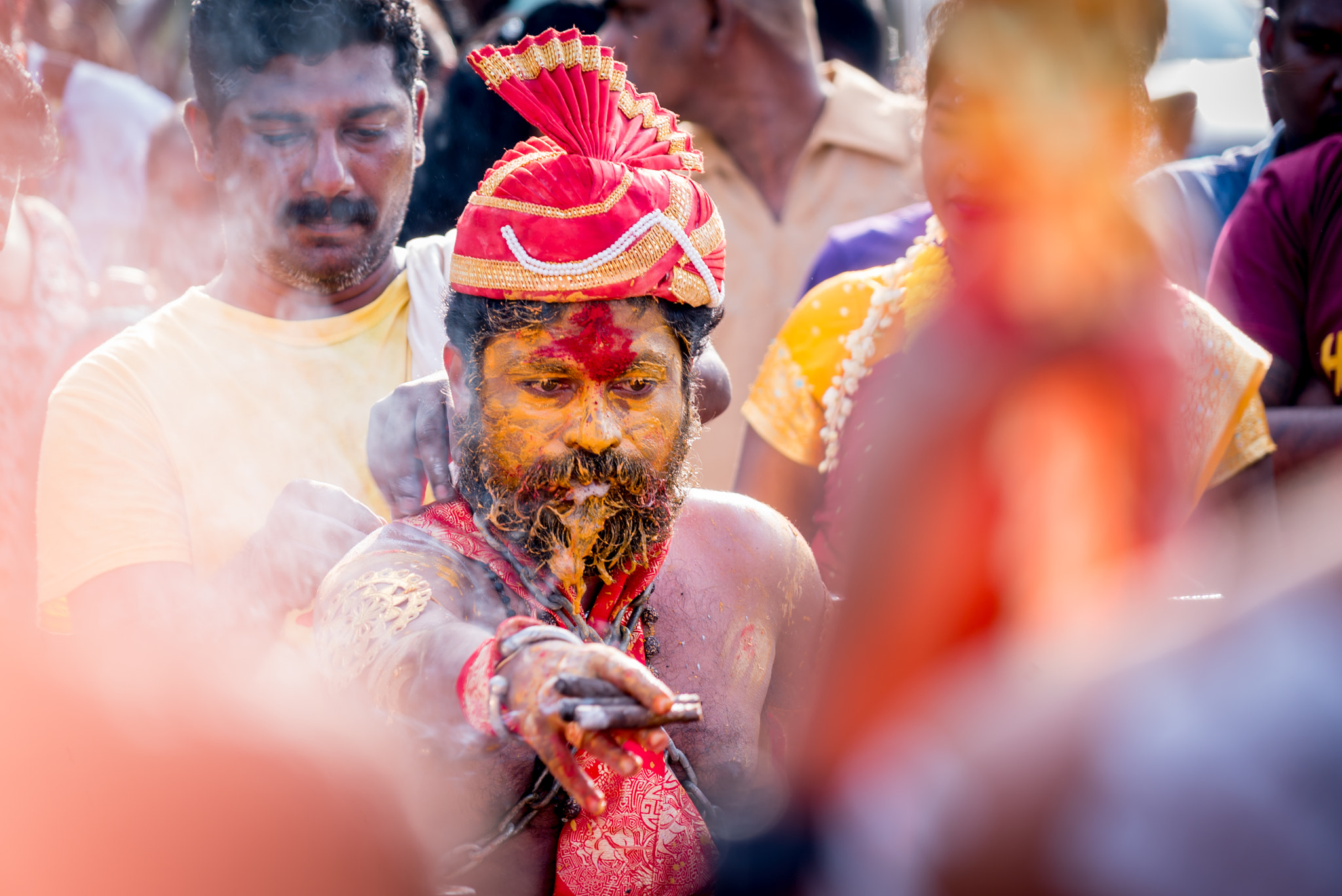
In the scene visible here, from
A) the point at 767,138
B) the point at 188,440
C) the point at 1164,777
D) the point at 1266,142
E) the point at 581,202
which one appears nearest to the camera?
the point at 1164,777

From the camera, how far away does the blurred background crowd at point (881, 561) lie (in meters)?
0.88

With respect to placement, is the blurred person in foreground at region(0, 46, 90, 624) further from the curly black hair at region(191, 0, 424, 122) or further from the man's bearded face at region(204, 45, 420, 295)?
the man's bearded face at region(204, 45, 420, 295)

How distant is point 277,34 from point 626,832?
1793 mm

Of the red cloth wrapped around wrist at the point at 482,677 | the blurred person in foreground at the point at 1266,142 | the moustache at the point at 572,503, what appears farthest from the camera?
the blurred person in foreground at the point at 1266,142

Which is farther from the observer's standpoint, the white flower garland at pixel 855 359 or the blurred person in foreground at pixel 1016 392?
the white flower garland at pixel 855 359

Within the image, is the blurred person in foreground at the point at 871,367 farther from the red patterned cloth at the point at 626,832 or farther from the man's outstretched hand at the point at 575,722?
the man's outstretched hand at the point at 575,722

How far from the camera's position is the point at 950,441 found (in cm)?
284

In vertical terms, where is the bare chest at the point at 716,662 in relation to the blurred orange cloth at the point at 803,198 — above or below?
below

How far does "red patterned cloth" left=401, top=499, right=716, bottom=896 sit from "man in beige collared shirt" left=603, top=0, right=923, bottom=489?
1967 mm

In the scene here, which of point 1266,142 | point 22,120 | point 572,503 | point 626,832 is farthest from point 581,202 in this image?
point 1266,142

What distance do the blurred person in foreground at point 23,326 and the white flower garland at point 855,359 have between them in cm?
192

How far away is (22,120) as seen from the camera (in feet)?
9.86

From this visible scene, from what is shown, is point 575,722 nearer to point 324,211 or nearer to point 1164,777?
point 1164,777

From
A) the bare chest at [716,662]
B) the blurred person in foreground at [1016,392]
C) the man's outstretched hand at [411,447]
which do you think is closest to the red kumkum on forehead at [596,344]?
the man's outstretched hand at [411,447]
